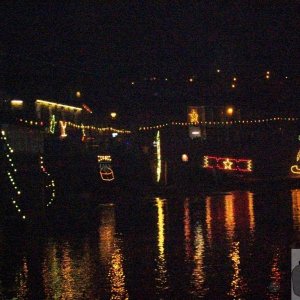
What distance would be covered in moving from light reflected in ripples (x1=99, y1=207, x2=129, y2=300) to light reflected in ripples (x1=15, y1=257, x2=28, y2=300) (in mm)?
1139

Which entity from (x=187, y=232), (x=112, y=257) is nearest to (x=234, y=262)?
(x=112, y=257)

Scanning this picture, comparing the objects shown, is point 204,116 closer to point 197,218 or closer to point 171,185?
point 171,185

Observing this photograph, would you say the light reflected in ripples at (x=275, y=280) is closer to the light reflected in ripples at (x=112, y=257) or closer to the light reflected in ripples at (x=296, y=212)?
the light reflected in ripples at (x=112, y=257)

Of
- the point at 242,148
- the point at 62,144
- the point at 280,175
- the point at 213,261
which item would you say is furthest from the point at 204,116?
the point at 213,261

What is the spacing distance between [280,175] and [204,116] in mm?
17073

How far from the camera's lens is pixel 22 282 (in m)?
9.86

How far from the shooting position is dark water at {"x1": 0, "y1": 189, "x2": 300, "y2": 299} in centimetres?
894

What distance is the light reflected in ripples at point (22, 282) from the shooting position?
8.85m

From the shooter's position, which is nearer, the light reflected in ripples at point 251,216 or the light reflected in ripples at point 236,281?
the light reflected in ripples at point 236,281

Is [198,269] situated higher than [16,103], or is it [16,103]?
[16,103]

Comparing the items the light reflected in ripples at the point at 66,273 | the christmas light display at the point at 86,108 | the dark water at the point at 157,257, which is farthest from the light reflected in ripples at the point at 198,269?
the christmas light display at the point at 86,108

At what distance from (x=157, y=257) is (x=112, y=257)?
2.71ft

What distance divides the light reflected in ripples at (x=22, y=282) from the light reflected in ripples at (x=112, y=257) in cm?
114

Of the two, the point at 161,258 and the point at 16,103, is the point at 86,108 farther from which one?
the point at 161,258
